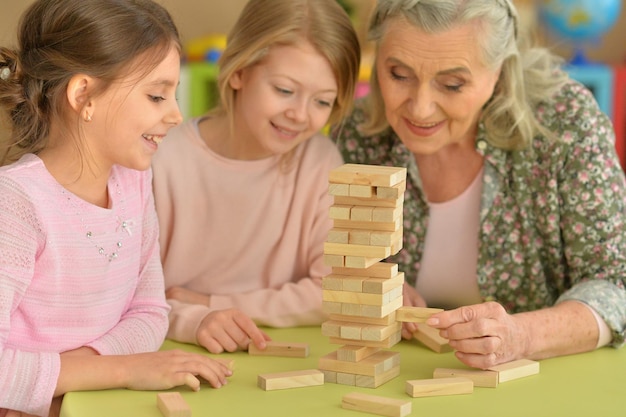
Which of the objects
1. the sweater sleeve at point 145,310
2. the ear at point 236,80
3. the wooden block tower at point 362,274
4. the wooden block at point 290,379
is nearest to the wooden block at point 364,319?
the wooden block tower at point 362,274

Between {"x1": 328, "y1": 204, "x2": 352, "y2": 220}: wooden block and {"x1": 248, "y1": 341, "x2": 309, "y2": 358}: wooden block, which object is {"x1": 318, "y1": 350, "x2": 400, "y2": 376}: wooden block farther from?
{"x1": 328, "y1": 204, "x2": 352, "y2": 220}: wooden block

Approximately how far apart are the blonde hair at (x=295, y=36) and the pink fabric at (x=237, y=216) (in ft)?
0.53

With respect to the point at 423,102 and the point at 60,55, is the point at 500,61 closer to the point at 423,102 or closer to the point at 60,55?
the point at 423,102

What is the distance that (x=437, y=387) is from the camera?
5.08ft

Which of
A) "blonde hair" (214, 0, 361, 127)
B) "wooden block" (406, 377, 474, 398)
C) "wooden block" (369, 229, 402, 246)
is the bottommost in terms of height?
"wooden block" (406, 377, 474, 398)

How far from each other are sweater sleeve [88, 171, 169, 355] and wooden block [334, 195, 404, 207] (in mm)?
478

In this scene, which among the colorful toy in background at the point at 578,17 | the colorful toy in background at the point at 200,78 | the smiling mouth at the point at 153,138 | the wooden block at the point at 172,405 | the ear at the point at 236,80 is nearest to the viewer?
the wooden block at the point at 172,405

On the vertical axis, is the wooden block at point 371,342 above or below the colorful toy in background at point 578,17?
below

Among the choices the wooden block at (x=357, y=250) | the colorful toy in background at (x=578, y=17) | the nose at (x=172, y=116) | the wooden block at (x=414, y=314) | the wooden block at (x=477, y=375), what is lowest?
the wooden block at (x=477, y=375)

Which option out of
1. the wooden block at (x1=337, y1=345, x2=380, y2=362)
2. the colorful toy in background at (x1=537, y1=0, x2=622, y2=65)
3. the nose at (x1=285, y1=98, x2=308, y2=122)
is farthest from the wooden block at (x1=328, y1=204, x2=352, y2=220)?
the colorful toy in background at (x1=537, y1=0, x2=622, y2=65)

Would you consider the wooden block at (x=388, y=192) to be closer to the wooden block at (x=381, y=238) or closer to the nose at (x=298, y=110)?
the wooden block at (x=381, y=238)

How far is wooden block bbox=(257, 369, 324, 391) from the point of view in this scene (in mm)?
1563

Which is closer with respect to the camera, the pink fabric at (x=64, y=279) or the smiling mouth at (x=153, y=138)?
the pink fabric at (x=64, y=279)

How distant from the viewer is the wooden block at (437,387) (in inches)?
60.8
